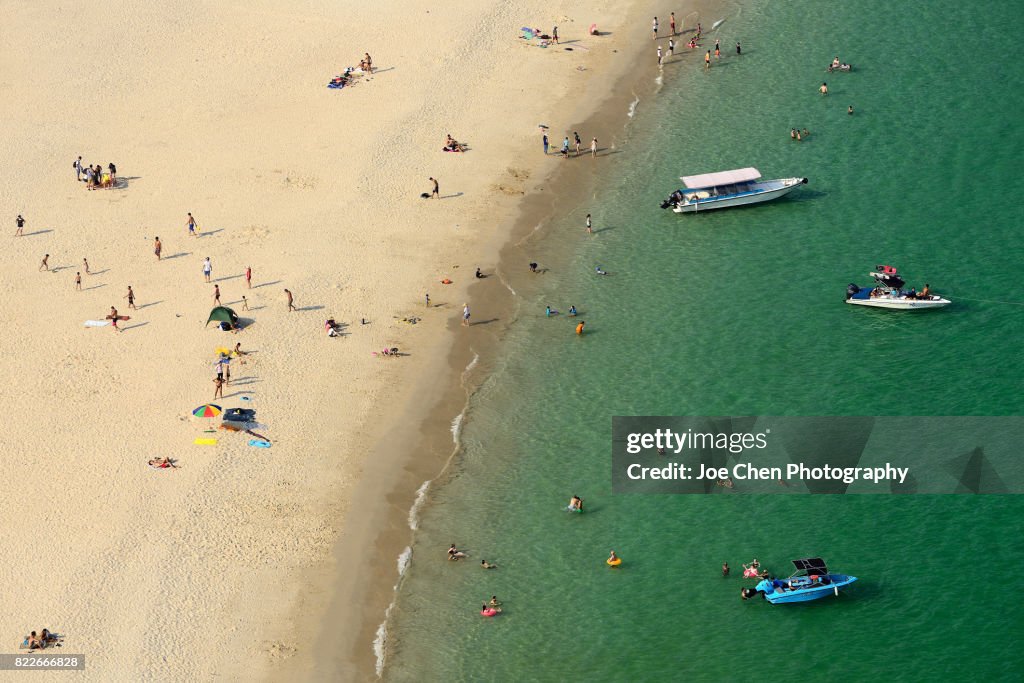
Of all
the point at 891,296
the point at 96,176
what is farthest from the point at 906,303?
the point at 96,176

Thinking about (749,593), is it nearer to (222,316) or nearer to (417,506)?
(417,506)

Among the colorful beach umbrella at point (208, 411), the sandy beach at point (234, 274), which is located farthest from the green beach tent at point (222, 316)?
the colorful beach umbrella at point (208, 411)

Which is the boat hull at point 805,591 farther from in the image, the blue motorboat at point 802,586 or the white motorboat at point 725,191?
the white motorboat at point 725,191

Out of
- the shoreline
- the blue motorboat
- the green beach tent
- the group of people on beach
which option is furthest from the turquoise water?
the group of people on beach

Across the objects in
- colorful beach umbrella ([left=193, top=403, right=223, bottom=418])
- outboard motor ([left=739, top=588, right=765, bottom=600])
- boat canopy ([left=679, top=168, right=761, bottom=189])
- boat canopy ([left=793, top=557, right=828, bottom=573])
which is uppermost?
boat canopy ([left=679, top=168, right=761, bottom=189])

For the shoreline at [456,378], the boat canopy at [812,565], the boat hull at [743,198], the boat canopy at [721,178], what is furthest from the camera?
the boat canopy at [721,178]

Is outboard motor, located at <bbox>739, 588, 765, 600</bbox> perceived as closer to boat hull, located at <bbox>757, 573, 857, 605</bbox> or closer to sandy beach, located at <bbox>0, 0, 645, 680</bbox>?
boat hull, located at <bbox>757, 573, 857, 605</bbox>
